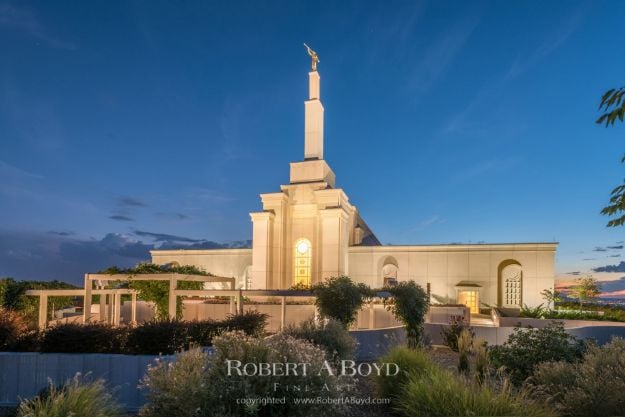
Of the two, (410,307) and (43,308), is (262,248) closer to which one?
(410,307)

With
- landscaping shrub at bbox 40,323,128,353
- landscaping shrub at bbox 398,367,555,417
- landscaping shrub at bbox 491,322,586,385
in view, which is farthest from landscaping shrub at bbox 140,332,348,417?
landscaping shrub at bbox 491,322,586,385

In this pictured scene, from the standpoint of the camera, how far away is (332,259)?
24.9 meters

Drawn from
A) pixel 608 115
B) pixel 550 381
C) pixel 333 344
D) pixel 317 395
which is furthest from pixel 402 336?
pixel 608 115

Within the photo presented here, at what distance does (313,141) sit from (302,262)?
25.1ft

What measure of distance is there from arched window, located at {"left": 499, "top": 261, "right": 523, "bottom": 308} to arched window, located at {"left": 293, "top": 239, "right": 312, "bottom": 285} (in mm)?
11911

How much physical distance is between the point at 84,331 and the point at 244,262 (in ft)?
71.0

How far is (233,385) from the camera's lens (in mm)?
5453

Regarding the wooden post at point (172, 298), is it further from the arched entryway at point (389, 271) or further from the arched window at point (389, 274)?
the arched window at point (389, 274)

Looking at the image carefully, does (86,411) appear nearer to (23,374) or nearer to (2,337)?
(23,374)

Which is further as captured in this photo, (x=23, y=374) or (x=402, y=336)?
(x=402, y=336)

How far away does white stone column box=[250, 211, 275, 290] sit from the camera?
25766 mm

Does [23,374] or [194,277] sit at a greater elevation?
[194,277]

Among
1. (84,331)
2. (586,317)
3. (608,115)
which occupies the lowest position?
(586,317)

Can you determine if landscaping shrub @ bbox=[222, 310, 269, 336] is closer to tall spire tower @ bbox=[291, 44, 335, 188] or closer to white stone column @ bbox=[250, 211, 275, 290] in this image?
white stone column @ bbox=[250, 211, 275, 290]
